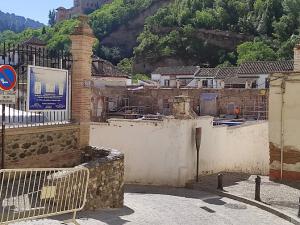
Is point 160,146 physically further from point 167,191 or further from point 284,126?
point 284,126

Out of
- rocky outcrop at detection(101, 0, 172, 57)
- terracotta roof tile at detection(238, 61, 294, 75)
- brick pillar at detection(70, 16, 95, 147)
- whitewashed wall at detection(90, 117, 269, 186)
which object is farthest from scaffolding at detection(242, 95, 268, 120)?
rocky outcrop at detection(101, 0, 172, 57)

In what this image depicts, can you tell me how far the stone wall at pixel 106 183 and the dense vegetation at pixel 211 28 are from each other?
3199 inches

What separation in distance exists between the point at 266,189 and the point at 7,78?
10.1 meters

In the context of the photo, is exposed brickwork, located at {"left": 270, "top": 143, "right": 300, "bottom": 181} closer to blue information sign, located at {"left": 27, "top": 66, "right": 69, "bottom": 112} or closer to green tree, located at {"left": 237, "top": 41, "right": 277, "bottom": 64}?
blue information sign, located at {"left": 27, "top": 66, "right": 69, "bottom": 112}

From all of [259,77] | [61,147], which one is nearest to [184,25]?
[259,77]

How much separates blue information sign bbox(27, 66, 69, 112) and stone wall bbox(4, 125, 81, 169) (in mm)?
616

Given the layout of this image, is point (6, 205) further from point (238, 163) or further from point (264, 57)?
point (264, 57)

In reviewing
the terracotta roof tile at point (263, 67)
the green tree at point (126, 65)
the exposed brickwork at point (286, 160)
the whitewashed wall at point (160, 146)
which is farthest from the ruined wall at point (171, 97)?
the green tree at point (126, 65)

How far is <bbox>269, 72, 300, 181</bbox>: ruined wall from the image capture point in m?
17.2

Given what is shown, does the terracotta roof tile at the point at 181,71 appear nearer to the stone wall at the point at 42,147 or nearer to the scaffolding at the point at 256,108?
the scaffolding at the point at 256,108

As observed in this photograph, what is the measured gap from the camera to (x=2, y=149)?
1098cm

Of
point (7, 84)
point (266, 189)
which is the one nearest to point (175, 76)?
point (266, 189)

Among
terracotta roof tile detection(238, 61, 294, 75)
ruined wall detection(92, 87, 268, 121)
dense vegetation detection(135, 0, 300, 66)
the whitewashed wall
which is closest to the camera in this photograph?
the whitewashed wall

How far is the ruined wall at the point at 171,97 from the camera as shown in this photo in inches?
1763
